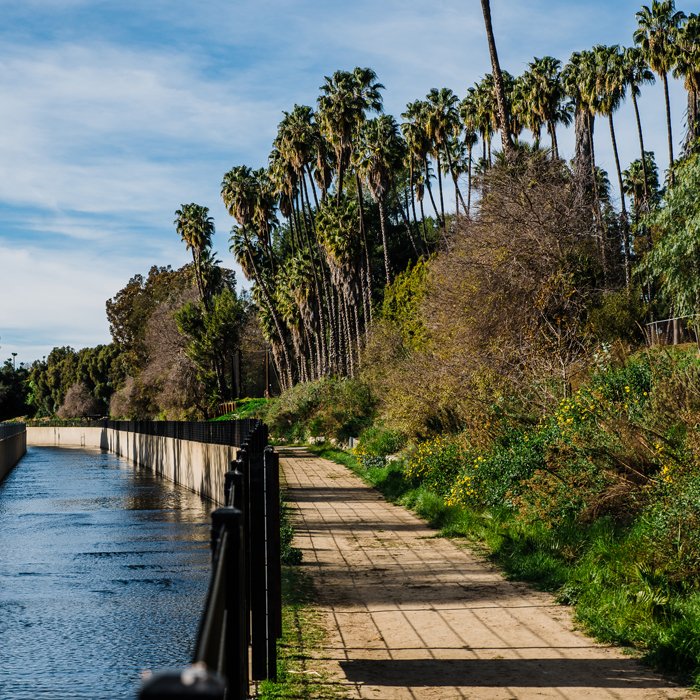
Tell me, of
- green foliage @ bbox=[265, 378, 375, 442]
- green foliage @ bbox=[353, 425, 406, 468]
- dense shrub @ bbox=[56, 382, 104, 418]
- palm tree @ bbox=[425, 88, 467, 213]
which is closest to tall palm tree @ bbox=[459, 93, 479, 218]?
palm tree @ bbox=[425, 88, 467, 213]

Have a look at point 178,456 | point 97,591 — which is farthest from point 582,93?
point 97,591

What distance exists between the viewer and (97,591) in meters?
17.0

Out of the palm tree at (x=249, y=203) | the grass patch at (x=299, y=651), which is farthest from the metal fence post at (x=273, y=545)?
the palm tree at (x=249, y=203)

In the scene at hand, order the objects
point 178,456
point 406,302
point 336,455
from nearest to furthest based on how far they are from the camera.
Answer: point 336,455 → point 178,456 → point 406,302

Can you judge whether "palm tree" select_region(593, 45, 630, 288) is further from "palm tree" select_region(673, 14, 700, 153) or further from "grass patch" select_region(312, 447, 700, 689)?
"grass patch" select_region(312, 447, 700, 689)

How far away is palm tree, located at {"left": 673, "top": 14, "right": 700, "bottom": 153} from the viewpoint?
47.6 meters

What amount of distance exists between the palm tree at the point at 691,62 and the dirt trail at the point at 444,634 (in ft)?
127

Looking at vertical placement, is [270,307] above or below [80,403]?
above

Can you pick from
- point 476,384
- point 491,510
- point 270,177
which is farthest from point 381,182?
point 491,510

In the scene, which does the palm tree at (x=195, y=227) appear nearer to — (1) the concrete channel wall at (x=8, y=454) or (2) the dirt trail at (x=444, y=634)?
(1) the concrete channel wall at (x=8, y=454)

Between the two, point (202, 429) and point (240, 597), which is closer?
point (240, 597)

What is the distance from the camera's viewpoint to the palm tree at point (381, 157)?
53.6 meters

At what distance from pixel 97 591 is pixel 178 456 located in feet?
80.4

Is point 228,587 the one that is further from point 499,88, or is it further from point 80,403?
point 80,403
